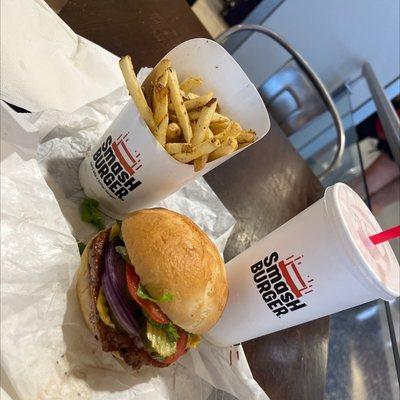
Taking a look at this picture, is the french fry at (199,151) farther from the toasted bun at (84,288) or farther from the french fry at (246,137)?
the toasted bun at (84,288)

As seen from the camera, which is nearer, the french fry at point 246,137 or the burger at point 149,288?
the burger at point 149,288

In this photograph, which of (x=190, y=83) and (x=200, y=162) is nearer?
(x=200, y=162)

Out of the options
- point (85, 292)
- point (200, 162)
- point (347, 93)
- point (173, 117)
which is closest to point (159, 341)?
point (85, 292)

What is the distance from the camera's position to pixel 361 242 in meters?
0.97

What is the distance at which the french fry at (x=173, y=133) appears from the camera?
1.01 metres

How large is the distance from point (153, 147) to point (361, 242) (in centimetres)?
50

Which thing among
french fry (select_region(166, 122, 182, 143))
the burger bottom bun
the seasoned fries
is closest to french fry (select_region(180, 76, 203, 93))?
the seasoned fries

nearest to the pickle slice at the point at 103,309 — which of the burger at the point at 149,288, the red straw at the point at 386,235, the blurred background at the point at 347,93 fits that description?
the burger at the point at 149,288

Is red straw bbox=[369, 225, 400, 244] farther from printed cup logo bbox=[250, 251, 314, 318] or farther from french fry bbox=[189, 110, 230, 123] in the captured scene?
french fry bbox=[189, 110, 230, 123]

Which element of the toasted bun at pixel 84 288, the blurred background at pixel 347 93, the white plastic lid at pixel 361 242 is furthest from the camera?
the blurred background at pixel 347 93

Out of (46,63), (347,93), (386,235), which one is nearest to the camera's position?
(386,235)

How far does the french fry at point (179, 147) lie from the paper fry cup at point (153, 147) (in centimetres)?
1

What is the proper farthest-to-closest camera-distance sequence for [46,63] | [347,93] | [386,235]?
[347,93], [46,63], [386,235]

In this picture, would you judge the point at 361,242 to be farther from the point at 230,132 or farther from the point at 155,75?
the point at 155,75
